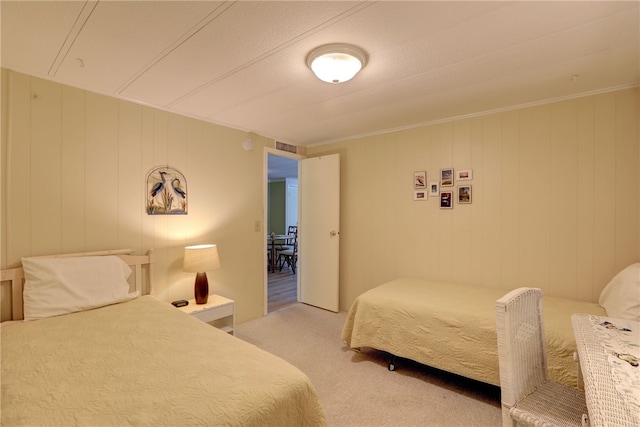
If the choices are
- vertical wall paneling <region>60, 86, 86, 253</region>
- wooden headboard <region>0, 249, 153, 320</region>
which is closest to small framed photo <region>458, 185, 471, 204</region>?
wooden headboard <region>0, 249, 153, 320</region>

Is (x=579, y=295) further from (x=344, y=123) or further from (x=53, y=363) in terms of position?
(x=53, y=363)

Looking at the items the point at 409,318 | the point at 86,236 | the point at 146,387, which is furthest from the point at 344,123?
the point at 146,387

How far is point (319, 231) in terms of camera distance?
13.4 ft

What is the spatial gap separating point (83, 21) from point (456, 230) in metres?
3.32

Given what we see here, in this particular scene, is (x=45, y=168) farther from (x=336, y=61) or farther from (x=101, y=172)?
(x=336, y=61)

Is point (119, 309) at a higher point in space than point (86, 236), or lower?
lower

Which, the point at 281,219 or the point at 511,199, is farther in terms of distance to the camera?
the point at 281,219

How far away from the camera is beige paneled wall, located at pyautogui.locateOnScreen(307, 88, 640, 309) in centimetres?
234

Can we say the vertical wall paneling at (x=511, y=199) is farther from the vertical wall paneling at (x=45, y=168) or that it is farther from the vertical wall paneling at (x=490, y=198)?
the vertical wall paneling at (x=45, y=168)

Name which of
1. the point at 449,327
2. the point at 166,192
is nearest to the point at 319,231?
the point at 166,192

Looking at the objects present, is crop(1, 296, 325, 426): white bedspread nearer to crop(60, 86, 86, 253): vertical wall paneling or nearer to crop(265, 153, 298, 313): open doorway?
crop(60, 86, 86, 253): vertical wall paneling

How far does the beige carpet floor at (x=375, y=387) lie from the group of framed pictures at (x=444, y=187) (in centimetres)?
165

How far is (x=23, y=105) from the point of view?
208 cm

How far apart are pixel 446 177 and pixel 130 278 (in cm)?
318
